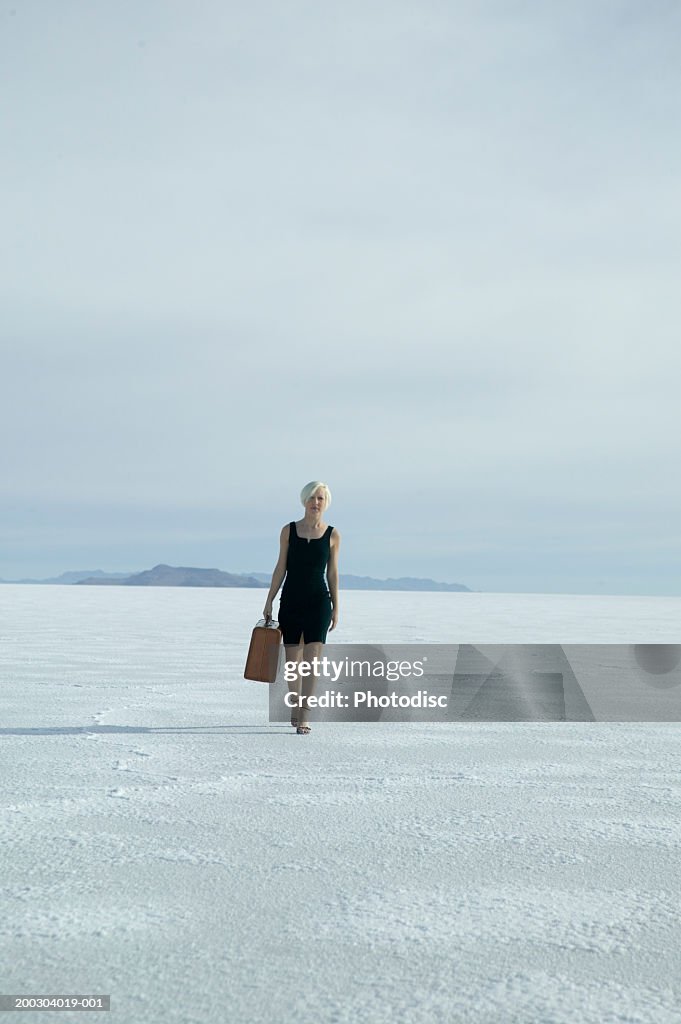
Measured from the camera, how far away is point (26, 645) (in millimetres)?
13320

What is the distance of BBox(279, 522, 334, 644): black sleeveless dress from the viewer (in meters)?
6.50

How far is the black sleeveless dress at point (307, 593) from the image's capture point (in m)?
6.50

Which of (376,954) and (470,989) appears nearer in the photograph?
(470,989)

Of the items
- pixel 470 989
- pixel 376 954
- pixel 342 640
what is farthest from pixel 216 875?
pixel 342 640

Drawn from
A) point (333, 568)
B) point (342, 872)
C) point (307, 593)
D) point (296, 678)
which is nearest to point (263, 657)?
point (296, 678)

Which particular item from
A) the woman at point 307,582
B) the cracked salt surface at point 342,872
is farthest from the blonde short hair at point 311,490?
the cracked salt surface at point 342,872

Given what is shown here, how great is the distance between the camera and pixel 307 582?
6.50 meters

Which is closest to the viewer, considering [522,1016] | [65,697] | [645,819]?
[522,1016]

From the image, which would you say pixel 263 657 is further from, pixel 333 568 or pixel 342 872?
pixel 342 872

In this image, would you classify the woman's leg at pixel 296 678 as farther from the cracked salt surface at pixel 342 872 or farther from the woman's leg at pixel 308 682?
the cracked salt surface at pixel 342 872

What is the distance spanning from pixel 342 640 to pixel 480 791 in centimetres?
1089

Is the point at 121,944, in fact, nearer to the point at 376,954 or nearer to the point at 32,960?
the point at 32,960

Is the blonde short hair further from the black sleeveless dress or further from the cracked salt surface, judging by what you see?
the cracked salt surface

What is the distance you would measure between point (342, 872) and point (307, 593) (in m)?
3.30
